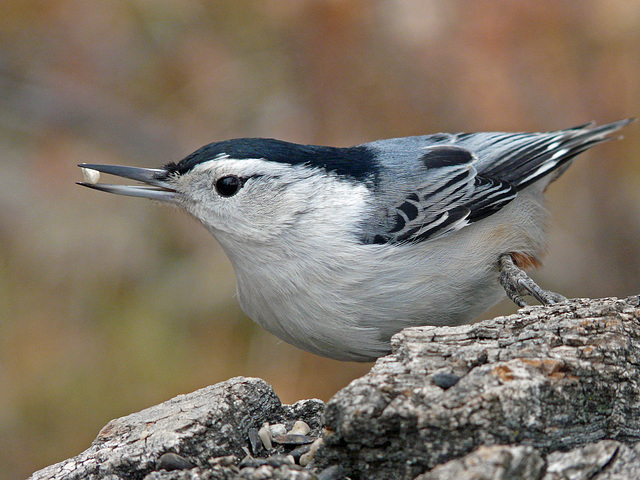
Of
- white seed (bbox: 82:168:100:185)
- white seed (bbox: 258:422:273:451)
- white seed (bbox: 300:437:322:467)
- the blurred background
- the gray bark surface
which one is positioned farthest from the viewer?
the blurred background

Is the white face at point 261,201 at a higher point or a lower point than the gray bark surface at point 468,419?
higher

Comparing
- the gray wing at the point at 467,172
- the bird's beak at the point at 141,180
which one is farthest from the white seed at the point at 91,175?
the gray wing at the point at 467,172

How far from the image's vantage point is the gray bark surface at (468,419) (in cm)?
154

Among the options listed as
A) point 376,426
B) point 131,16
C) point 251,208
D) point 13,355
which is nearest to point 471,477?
point 376,426

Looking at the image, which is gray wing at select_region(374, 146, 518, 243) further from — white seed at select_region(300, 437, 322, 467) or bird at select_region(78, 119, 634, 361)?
white seed at select_region(300, 437, 322, 467)

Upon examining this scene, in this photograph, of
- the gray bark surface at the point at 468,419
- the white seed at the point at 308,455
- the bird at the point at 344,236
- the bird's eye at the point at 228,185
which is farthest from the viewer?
the bird's eye at the point at 228,185

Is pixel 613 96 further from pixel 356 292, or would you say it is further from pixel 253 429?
pixel 253 429

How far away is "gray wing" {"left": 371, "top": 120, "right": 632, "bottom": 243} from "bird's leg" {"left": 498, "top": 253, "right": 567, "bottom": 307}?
0.74ft

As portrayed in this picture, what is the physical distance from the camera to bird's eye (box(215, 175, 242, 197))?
2.76 metres

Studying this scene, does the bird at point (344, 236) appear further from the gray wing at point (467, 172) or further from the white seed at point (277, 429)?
the white seed at point (277, 429)

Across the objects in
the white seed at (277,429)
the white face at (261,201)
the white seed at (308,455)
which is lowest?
the white seed at (308,455)

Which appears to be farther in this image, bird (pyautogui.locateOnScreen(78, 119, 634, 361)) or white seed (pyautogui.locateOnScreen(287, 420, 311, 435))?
bird (pyautogui.locateOnScreen(78, 119, 634, 361))

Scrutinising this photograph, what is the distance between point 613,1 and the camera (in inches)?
173

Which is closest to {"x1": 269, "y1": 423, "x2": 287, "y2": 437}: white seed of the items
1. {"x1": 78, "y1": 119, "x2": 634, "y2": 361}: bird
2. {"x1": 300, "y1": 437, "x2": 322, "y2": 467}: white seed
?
{"x1": 300, "y1": 437, "x2": 322, "y2": 467}: white seed
